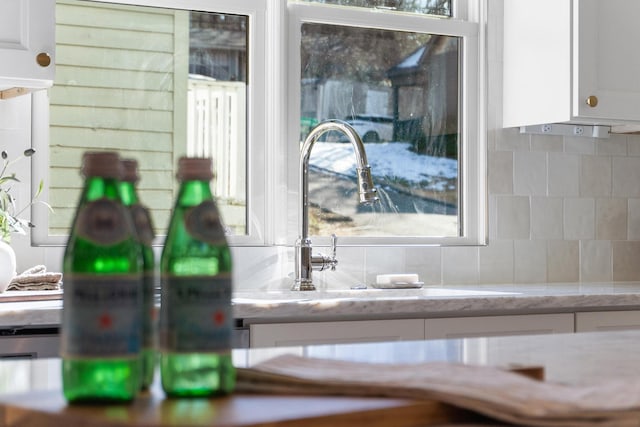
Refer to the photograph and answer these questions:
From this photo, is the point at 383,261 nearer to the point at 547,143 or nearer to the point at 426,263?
the point at 426,263

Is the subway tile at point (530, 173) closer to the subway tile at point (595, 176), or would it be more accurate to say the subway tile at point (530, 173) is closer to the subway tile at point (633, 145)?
the subway tile at point (595, 176)

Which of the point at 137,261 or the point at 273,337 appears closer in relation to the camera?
the point at 137,261

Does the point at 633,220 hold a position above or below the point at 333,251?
above

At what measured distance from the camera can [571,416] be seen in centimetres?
93

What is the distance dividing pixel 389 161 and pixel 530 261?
0.69 m

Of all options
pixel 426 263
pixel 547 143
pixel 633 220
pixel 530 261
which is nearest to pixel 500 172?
pixel 547 143

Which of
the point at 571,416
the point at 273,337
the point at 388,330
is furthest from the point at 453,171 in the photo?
the point at 571,416

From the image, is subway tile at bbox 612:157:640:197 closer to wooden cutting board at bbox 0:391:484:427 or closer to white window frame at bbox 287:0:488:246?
white window frame at bbox 287:0:488:246

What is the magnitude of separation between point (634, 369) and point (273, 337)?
5.00 feet

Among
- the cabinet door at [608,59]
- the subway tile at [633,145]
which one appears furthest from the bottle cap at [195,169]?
the subway tile at [633,145]

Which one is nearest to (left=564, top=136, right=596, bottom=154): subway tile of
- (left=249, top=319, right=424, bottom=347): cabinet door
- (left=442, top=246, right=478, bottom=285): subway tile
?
(left=442, top=246, right=478, bottom=285): subway tile

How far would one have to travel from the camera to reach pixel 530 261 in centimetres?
393

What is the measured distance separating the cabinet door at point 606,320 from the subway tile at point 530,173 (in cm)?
84

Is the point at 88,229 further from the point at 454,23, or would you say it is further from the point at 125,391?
the point at 454,23
